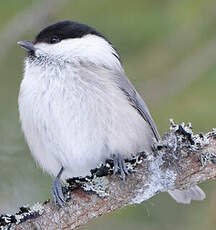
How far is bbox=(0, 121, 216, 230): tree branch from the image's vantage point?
2221mm

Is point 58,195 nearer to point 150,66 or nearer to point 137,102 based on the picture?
point 137,102

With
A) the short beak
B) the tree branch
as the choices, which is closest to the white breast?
the short beak

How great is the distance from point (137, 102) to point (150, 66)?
13.3 inches

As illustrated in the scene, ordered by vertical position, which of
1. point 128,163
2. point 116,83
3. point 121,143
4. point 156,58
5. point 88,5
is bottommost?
point 128,163

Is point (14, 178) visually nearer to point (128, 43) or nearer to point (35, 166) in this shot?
point (35, 166)

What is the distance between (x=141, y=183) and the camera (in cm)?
230

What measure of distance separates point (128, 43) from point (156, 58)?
28cm

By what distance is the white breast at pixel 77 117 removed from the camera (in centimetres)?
265

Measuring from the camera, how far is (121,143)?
2705 mm

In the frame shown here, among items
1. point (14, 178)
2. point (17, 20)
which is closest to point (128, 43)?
point (17, 20)

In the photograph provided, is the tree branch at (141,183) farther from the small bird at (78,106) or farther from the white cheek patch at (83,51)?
the white cheek patch at (83,51)

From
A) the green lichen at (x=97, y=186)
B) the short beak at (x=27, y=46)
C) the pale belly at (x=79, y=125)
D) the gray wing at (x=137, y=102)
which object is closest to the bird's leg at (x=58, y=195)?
the green lichen at (x=97, y=186)

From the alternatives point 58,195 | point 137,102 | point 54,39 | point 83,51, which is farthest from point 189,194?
point 54,39

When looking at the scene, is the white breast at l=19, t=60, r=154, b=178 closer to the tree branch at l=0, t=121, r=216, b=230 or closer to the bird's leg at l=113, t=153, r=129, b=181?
the bird's leg at l=113, t=153, r=129, b=181
